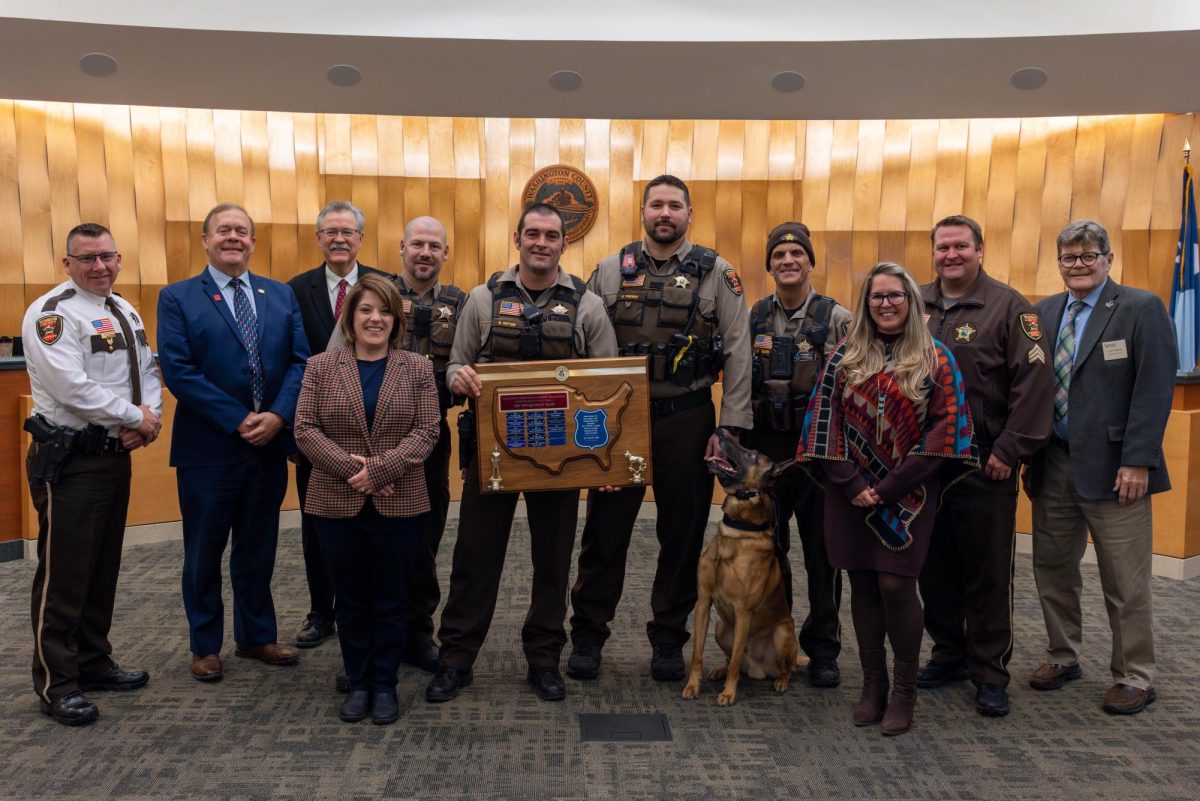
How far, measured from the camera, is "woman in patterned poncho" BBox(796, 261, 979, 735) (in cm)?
316

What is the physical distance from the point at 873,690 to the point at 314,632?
98.6 inches

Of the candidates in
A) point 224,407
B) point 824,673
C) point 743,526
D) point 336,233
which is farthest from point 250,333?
point 824,673

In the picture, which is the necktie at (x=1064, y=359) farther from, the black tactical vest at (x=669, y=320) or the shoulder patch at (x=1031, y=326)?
the black tactical vest at (x=669, y=320)

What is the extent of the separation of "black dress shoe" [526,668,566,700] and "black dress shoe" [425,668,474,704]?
280mm

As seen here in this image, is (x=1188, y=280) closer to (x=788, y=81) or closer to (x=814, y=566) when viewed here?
(x=788, y=81)

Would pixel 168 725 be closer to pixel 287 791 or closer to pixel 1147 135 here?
pixel 287 791

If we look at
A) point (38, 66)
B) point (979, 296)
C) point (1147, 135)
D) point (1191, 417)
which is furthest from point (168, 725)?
point (1147, 135)

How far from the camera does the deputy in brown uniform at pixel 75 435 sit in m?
3.32

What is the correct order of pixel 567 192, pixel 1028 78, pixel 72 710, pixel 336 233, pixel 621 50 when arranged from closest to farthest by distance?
1. pixel 72 710
2. pixel 336 233
3. pixel 621 50
4. pixel 1028 78
5. pixel 567 192

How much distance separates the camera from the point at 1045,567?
3.84 metres

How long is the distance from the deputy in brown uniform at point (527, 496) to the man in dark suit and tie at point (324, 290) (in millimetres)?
851

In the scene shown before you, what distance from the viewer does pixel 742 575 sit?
3.56m

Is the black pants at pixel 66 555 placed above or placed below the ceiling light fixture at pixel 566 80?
below

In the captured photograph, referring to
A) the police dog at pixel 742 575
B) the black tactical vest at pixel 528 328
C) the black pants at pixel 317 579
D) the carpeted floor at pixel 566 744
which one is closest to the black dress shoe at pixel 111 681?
the carpeted floor at pixel 566 744
